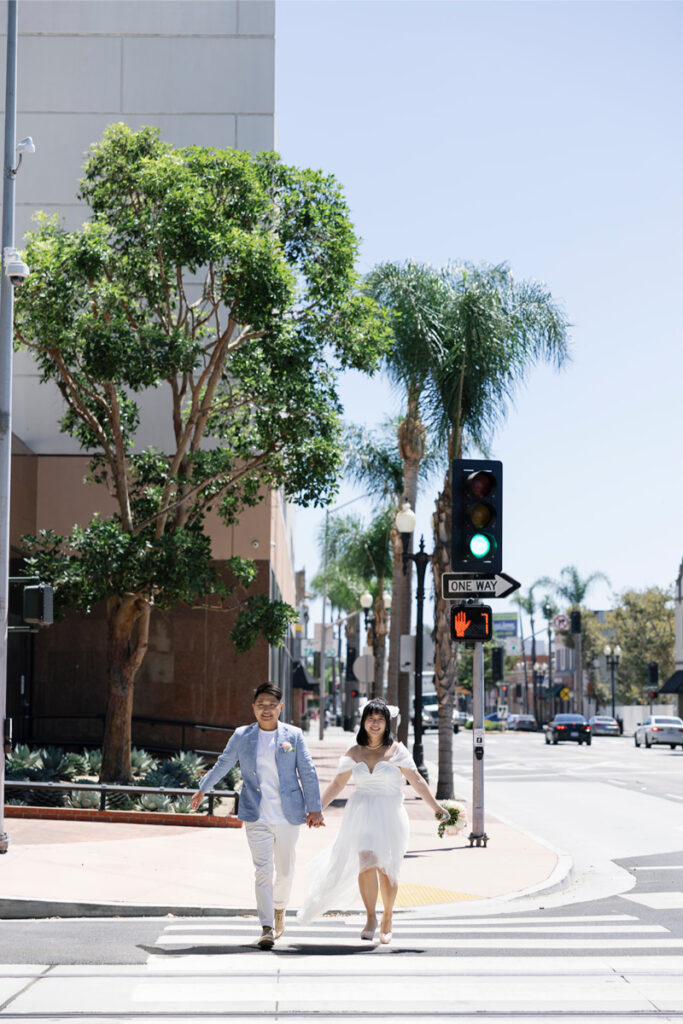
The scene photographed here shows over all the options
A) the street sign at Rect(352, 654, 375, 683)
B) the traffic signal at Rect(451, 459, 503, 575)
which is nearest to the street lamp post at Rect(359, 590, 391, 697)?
the street sign at Rect(352, 654, 375, 683)

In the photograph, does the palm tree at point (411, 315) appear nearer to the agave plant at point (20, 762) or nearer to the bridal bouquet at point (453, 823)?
the agave plant at point (20, 762)

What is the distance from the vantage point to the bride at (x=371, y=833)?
9008 mm

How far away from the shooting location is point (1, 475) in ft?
46.6

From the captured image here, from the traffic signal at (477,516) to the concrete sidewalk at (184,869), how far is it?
3.14 metres

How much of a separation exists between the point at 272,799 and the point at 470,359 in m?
14.4

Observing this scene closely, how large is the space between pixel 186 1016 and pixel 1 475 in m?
8.82

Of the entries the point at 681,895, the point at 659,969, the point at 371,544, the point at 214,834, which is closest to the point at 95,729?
the point at 214,834

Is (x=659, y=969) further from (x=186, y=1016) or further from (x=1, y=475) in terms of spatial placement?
(x=1, y=475)

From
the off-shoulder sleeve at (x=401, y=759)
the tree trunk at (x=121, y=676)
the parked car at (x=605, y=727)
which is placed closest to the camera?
the off-shoulder sleeve at (x=401, y=759)

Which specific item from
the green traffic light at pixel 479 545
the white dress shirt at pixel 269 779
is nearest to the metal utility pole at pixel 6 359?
the green traffic light at pixel 479 545

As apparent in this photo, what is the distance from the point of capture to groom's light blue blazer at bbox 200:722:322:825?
872cm

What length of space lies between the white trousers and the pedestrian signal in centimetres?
548

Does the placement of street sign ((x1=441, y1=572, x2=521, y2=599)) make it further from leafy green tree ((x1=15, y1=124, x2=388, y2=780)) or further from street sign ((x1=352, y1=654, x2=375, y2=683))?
street sign ((x1=352, y1=654, x2=375, y2=683))

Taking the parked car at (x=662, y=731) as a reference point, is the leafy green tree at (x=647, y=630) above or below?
above
